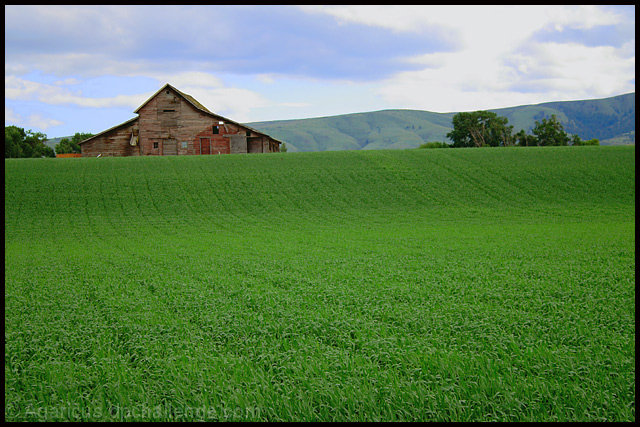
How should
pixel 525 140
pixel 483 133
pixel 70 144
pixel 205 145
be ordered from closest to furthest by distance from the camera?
pixel 205 145
pixel 525 140
pixel 483 133
pixel 70 144

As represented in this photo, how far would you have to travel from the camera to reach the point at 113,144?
180 ft

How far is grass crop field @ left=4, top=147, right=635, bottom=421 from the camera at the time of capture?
14.7ft

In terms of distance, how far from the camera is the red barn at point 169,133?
5444 cm

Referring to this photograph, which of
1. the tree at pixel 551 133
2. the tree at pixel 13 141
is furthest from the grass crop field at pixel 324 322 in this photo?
the tree at pixel 551 133

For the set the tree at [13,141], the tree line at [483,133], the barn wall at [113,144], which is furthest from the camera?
the tree line at [483,133]

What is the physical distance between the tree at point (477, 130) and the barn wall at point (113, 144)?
6043cm

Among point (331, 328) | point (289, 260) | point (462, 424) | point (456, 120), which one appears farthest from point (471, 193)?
point (456, 120)

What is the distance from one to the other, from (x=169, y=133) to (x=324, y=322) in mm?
51553

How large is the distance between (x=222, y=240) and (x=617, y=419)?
52.1 ft

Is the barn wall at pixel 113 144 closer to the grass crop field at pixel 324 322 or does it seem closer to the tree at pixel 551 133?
the grass crop field at pixel 324 322

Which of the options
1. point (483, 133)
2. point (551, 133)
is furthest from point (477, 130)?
point (551, 133)

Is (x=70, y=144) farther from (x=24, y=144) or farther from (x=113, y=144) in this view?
(x=113, y=144)

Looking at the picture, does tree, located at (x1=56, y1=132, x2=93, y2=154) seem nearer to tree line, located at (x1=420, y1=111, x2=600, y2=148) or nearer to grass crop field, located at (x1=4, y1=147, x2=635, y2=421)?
tree line, located at (x1=420, y1=111, x2=600, y2=148)

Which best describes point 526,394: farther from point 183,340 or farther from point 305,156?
point 305,156
